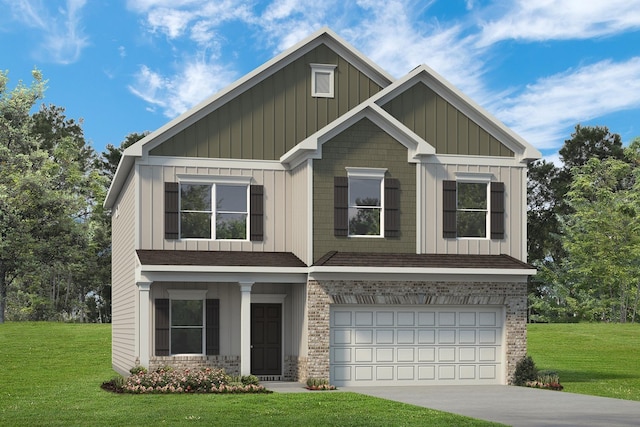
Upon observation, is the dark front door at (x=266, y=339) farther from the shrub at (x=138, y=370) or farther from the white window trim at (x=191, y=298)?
the shrub at (x=138, y=370)

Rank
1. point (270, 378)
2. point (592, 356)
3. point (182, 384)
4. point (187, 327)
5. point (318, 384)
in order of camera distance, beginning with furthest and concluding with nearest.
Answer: point (592, 356) → point (270, 378) → point (187, 327) → point (318, 384) → point (182, 384)

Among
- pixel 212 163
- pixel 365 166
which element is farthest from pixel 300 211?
pixel 212 163

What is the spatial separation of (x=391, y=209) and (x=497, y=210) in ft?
10.9

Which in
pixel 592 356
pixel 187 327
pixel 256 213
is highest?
pixel 256 213

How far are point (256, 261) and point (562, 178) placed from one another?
135 ft

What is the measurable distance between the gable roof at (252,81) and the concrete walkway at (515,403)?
7219mm

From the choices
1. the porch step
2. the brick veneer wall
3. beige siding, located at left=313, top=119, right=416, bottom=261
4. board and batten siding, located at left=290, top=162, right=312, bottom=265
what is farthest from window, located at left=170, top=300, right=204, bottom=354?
beige siding, located at left=313, top=119, right=416, bottom=261

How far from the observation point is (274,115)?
27.5 meters

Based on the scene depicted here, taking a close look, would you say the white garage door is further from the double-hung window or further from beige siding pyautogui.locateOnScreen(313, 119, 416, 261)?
the double-hung window

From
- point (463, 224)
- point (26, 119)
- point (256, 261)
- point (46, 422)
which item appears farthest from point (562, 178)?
point (46, 422)

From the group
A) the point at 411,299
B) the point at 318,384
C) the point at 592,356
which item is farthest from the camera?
the point at 592,356

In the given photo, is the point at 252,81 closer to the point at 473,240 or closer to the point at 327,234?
the point at 327,234

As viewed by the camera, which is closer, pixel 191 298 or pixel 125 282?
pixel 191 298

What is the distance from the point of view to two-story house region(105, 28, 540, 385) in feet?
83.1
